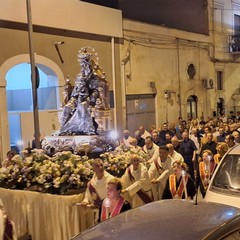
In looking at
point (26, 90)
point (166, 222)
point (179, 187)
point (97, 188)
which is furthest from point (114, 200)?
point (26, 90)

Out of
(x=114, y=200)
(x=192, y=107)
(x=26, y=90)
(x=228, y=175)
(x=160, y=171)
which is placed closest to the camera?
(x=114, y=200)

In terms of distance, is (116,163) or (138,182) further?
(116,163)

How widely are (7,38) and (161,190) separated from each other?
9.06 meters

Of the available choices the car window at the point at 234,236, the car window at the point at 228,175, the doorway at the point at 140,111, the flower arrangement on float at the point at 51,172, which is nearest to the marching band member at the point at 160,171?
the flower arrangement on float at the point at 51,172

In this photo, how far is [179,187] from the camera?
7297 millimetres

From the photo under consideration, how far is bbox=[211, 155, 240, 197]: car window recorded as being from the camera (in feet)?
20.9

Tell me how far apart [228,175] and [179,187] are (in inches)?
37.8

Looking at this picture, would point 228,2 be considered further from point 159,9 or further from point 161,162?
point 161,162

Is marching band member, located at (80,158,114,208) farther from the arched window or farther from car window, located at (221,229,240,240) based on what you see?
the arched window

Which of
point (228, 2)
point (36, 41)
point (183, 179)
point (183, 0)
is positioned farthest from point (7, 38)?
point (228, 2)

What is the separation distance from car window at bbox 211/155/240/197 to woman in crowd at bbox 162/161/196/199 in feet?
1.96

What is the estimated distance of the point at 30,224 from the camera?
7.46m

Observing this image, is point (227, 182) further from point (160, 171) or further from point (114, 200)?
point (160, 171)

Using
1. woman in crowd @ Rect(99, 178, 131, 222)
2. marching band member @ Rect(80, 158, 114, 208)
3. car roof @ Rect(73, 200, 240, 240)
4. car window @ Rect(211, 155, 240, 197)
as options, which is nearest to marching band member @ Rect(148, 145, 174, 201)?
marching band member @ Rect(80, 158, 114, 208)
